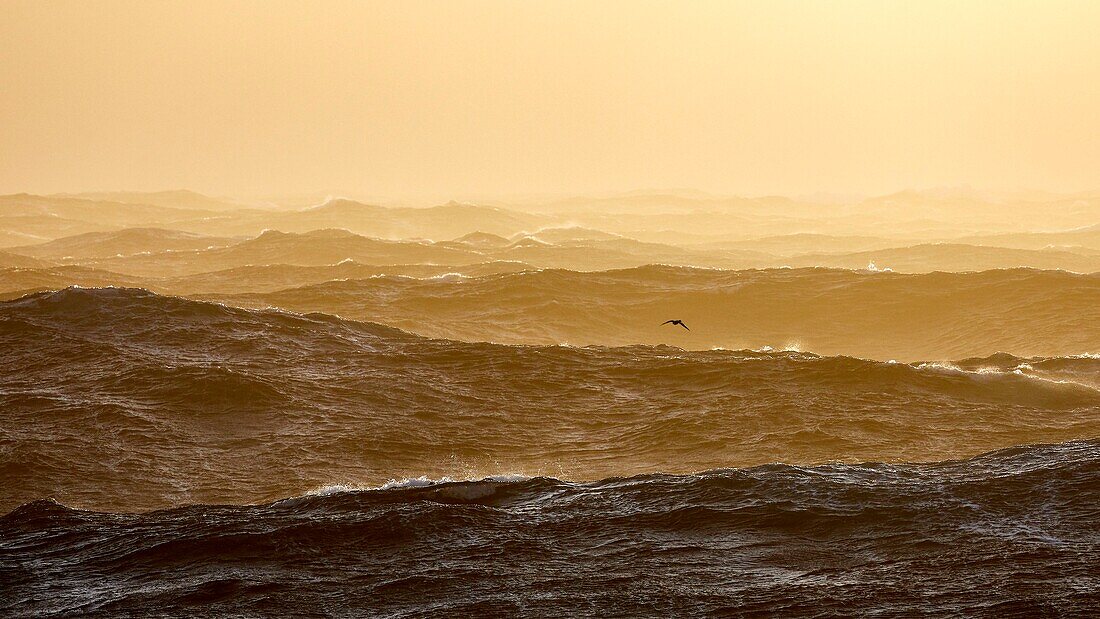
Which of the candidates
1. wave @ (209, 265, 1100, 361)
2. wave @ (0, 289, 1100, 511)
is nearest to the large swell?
wave @ (0, 289, 1100, 511)

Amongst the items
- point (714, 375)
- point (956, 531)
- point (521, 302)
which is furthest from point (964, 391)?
point (521, 302)

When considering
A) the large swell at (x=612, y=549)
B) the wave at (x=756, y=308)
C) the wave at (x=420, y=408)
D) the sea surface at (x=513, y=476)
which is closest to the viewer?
the large swell at (x=612, y=549)

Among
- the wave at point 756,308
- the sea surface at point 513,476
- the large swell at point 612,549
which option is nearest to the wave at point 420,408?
the sea surface at point 513,476

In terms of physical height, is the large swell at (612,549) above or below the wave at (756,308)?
below

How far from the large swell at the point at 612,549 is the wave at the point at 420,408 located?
2.73m

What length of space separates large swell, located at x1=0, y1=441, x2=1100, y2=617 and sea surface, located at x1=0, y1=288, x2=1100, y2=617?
48 mm

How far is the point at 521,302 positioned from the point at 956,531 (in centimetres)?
2919

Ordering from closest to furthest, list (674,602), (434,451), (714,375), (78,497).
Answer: (674,602) → (78,497) → (434,451) → (714,375)

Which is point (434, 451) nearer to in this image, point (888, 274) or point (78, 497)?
point (78, 497)

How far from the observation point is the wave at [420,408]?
1781 cm

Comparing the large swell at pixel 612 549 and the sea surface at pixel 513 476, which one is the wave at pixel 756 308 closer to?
the sea surface at pixel 513 476

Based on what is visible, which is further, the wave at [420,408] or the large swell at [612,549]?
the wave at [420,408]

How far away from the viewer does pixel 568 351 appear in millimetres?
27359

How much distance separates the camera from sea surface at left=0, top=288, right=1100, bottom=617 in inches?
424
